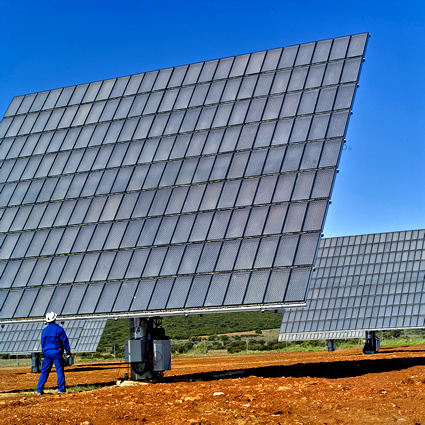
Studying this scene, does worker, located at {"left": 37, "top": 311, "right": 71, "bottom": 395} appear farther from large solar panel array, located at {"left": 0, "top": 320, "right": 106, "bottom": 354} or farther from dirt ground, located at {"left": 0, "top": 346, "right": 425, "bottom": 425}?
large solar panel array, located at {"left": 0, "top": 320, "right": 106, "bottom": 354}

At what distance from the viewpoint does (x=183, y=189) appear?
18688mm

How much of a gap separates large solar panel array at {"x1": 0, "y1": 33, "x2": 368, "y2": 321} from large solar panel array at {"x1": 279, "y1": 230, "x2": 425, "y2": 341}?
74.7ft

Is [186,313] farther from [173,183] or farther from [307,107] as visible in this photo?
[307,107]

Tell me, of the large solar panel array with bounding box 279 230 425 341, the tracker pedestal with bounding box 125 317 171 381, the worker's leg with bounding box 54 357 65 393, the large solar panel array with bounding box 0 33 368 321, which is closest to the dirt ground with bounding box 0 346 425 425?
the worker's leg with bounding box 54 357 65 393

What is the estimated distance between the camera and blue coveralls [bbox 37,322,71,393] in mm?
15570

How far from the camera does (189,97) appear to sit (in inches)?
846

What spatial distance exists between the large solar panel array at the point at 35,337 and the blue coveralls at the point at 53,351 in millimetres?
17386

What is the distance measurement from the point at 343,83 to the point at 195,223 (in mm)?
5594

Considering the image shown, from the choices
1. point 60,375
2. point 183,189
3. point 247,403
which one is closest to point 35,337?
point 183,189

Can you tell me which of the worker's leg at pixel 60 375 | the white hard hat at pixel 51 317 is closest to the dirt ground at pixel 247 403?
the worker's leg at pixel 60 375

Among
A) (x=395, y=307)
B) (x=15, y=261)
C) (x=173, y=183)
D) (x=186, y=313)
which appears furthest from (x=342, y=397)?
(x=395, y=307)

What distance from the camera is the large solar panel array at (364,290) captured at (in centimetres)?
4003

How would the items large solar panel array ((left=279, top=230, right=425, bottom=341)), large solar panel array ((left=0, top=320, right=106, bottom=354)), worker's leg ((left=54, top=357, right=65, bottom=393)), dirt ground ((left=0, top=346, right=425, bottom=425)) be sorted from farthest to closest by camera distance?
1. large solar panel array ((left=279, top=230, right=425, bottom=341))
2. large solar panel array ((left=0, top=320, right=106, bottom=354))
3. worker's leg ((left=54, top=357, right=65, bottom=393))
4. dirt ground ((left=0, top=346, right=425, bottom=425))

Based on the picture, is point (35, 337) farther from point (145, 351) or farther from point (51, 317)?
point (51, 317)
